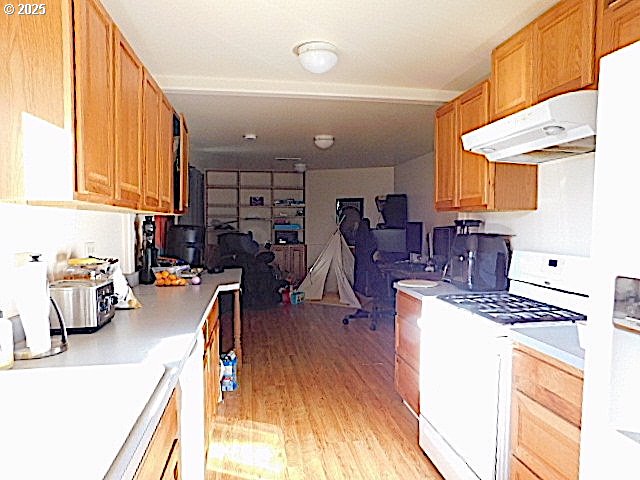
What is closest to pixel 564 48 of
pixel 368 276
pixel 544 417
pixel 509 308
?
pixel 509 308

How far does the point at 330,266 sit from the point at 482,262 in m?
4.52

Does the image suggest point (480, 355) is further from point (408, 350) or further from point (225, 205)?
point (225, 205)

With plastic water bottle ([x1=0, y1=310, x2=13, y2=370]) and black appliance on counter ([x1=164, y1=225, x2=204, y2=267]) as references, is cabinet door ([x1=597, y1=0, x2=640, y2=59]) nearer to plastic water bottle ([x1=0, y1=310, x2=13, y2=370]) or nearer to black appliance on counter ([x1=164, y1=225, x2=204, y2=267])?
plastic water bottle ([x1=0, y1=310, x2=13, y2=370])

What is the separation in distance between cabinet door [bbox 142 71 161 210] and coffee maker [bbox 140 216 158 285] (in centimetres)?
74

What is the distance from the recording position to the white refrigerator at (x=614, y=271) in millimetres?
1094

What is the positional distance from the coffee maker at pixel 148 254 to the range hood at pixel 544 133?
86.4 inches

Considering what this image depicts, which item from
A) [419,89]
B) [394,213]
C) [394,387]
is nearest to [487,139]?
[419,89]

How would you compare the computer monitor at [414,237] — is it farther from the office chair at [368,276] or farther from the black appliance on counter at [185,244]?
the black appliance on counter at [185,244]

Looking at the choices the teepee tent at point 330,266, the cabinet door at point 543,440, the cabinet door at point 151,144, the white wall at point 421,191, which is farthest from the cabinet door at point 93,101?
the teepee tent at point 330,266

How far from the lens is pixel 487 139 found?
2.16 metres

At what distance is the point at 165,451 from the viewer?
1.24 metres

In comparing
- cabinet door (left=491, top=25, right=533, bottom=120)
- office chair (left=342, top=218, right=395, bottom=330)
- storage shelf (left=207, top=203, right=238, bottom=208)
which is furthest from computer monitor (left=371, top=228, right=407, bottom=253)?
cabinet door (left=491, top=25, right=533, bottom=120)

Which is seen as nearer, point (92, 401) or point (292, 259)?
point (92, 401)

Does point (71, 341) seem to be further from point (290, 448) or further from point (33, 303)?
point (290, 448)
